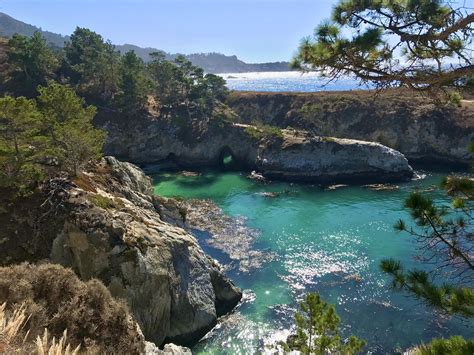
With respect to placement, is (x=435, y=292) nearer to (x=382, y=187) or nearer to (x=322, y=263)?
(x=322, y=263)

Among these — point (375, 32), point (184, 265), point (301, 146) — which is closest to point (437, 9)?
point (375, 32)

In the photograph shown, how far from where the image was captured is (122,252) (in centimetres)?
2056

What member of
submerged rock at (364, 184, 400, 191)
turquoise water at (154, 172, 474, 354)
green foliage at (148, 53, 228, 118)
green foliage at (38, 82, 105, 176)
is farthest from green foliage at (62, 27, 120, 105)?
submerged rock at (364, 184, 400, 191)

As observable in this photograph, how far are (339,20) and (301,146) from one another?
56069 millimetres

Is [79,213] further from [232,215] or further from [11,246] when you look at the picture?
[232,215]

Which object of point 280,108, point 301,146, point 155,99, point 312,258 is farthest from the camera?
point 280,108

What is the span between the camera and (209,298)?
2464 cm

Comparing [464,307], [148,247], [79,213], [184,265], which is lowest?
[184,265]

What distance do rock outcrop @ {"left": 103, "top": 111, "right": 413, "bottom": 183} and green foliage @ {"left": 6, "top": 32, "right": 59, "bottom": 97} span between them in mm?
16095

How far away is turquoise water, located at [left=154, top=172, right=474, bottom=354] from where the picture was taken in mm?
23172

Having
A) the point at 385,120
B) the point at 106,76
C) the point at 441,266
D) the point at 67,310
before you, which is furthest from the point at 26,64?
the point at 441,266

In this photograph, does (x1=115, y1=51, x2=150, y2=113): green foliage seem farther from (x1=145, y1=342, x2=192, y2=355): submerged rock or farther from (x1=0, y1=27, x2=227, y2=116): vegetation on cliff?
(x1=145, y1=342, x2=192, y2=355): submerged rock

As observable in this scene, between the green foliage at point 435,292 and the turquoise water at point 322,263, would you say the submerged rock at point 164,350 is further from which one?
the green foliage at point 435,292

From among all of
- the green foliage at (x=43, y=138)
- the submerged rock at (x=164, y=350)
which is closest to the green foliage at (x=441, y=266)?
the submerged rock at (x=164, y=350)
